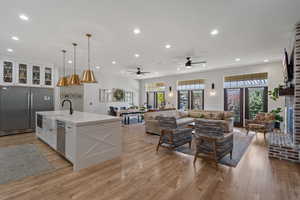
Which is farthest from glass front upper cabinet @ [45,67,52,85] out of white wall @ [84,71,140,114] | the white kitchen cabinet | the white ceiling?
white wall @ [84,71,140,114]

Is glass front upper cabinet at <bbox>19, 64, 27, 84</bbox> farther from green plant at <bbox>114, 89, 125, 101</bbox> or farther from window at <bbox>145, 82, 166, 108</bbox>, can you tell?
window at <bbox>145, 82, 166, 108</bbox>

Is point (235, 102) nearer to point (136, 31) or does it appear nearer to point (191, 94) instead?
point (191, 94)

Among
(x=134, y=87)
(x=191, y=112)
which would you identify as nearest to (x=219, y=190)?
(x=191, y=112)

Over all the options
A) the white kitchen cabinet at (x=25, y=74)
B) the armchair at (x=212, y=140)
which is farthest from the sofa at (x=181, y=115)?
the white kitchen cabinet at (x=25, y=74)

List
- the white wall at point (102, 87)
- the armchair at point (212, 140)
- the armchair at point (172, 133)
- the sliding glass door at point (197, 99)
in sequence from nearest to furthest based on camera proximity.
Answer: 1. the armchair at point (212, 140)
2. the armchair at point (172, 133)
3. the white wall at point (102, 87)
4. the sliding glass door at point (197, 99)

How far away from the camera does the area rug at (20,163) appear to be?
251cm

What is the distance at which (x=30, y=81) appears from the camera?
573cm

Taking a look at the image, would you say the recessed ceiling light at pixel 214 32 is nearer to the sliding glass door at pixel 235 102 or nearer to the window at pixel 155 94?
the sliding glass door at pixel 235 102

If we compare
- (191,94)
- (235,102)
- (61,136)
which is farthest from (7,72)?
(235,102)

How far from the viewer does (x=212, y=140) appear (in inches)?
112

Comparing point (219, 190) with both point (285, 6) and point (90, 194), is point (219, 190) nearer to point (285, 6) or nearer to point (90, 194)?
point (90, 194)

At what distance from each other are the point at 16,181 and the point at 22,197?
0.57 metres

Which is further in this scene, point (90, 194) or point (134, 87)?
point (134, 87)

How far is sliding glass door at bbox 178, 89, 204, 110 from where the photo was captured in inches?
337
